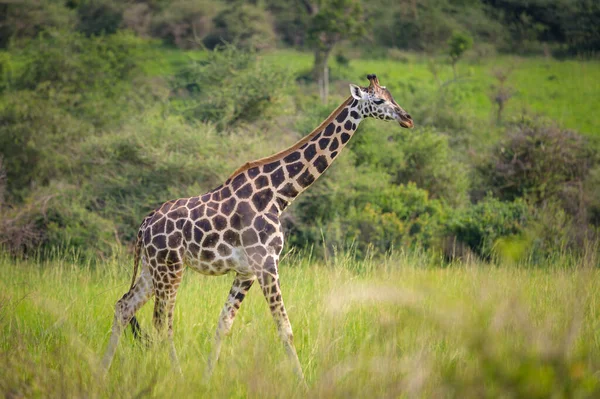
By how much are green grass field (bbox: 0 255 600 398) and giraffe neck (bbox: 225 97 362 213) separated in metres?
0.95

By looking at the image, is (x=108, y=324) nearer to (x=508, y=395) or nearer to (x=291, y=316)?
(x=291, y=316)

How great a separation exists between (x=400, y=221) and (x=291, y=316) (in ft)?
28.5

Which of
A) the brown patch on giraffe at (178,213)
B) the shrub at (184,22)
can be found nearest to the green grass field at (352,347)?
the brown patch on giraffe at (178,213)

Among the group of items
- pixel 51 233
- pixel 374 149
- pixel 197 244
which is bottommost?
pixel 51 233

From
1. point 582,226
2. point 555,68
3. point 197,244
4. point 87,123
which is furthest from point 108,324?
point 555,68

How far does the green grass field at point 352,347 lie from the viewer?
320cm

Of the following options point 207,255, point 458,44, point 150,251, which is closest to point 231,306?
point 207,255

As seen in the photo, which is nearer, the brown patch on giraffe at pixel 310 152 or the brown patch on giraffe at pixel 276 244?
the brown patch on giraffe at pixel 276 244

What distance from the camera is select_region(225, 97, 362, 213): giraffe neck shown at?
5.97m

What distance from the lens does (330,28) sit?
3694cm

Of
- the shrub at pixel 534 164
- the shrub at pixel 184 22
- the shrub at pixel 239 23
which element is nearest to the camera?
the shrub at pixel 534 164

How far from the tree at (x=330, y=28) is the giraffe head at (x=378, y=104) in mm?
30318

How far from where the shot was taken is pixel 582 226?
1528 cm

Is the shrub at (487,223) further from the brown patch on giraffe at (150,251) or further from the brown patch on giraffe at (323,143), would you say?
the brown patch on giraffe at (150,251)
